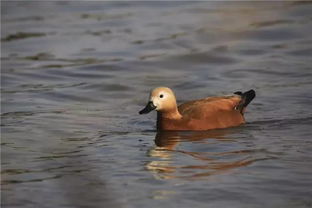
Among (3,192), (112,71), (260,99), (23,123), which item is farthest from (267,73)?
(3,192)

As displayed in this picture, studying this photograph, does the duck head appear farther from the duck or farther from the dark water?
the dark water

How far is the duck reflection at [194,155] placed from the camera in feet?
28.7

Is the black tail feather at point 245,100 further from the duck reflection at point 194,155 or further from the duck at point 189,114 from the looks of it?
the duck reflection at point 194,155

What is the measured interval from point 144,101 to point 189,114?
6.74ft

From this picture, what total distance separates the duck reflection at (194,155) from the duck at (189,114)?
0.11 metres

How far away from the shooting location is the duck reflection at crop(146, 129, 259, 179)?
28.7ft

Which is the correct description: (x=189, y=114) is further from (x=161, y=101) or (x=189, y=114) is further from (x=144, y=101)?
(x=144, y=101)

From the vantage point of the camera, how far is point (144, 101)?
12.9 m

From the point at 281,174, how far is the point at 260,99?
12.9 ft

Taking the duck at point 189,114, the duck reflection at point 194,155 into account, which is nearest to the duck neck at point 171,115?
the duck at point 189,114

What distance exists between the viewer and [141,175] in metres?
8.72

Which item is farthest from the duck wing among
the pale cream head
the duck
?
the pale cream head

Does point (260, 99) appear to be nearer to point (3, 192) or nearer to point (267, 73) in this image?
point (267, 73)

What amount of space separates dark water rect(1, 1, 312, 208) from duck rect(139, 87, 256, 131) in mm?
176
